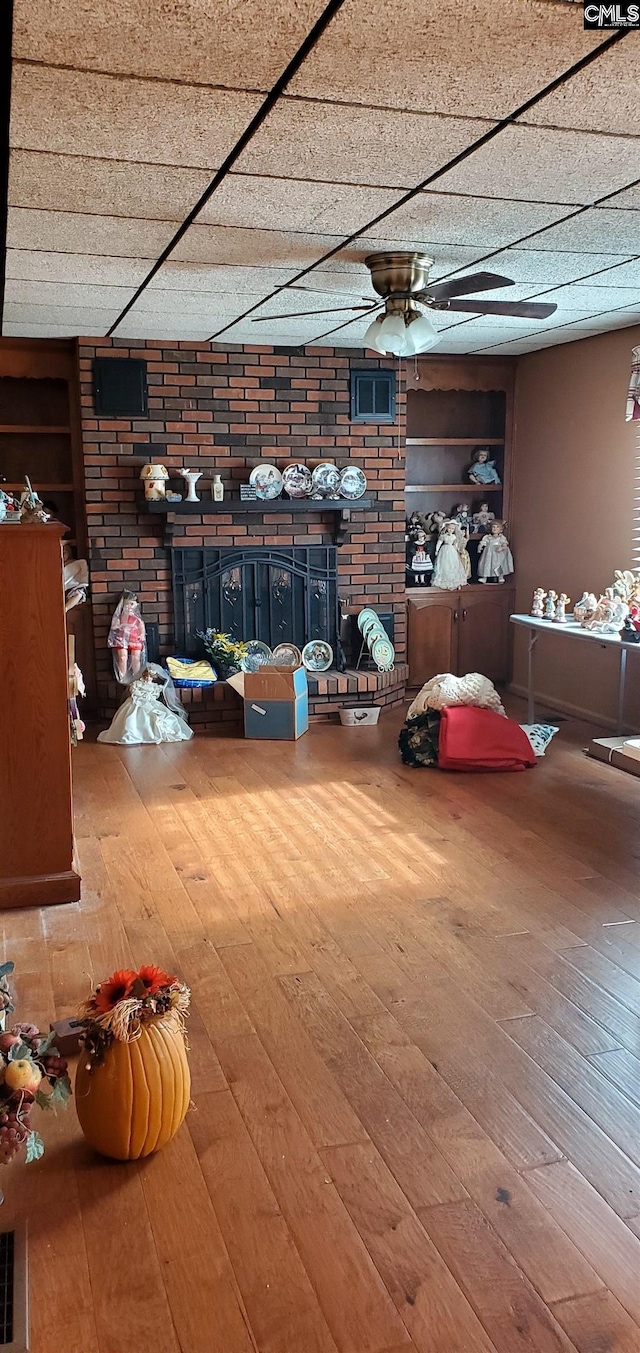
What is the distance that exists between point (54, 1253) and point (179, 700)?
4.24 meters

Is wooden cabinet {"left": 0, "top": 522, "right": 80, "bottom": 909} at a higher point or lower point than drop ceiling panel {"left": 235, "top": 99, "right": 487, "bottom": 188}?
lower

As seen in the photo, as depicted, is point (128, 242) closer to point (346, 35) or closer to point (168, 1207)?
point (346, 35)

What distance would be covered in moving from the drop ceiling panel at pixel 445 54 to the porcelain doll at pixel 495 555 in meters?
4.56

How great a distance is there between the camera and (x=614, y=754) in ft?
16.2

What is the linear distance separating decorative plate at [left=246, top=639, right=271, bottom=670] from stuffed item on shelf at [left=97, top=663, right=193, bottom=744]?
2.19 feet

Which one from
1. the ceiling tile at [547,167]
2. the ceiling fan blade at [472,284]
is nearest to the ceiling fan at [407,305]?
the ceiling fan blade at [472,284]

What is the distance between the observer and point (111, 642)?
5.72 metres

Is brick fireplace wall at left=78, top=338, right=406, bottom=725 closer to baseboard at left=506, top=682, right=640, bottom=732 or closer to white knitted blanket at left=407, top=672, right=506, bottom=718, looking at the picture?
baseboard at left=506, top=682, right=640, bottom=732

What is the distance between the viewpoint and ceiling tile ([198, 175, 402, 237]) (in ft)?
9.30

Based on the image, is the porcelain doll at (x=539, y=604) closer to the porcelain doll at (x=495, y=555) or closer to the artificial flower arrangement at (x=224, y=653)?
the porcelain doll at (x=495, y=555)

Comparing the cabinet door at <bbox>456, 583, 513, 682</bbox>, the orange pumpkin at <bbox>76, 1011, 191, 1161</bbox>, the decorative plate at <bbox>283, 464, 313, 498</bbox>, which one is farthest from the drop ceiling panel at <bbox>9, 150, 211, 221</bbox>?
the cabinet door at <bbox>456, 583, 513, 682</bbox>

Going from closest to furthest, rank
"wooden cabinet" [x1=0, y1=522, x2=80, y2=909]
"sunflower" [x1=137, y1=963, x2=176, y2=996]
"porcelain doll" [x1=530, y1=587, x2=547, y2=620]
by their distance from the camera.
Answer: "sunflower" [x1=137, y1=963, x2=176, y2=996] < "wooden cabinet" [x1=0, y1=522, x2=80, y2=909] < "porcelain doll" [x1=530, y1=587, x2=547, y2=620]

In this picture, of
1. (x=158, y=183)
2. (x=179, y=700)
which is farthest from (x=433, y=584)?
(x=158, y=183)

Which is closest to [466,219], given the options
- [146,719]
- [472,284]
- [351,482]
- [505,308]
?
[472,284]
